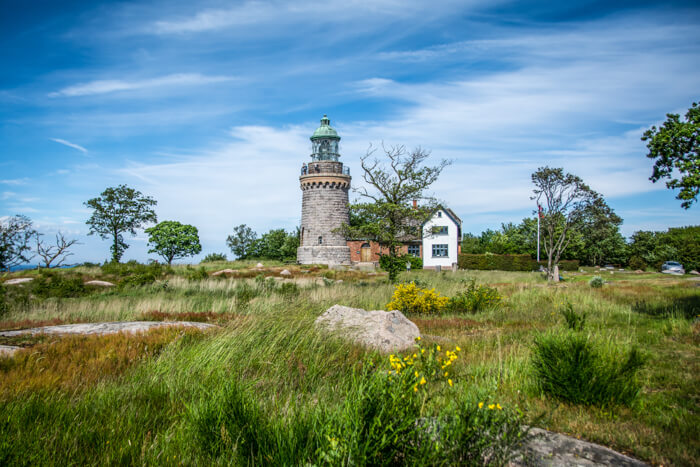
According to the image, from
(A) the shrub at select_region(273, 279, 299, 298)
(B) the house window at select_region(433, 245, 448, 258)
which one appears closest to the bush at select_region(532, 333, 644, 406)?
(A) the shrub at select_region(273, 279, 299, 298)

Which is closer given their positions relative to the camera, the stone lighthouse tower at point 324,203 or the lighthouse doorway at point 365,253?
the stone lighthouse tower at point 324,203

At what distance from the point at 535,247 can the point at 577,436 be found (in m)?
49.1

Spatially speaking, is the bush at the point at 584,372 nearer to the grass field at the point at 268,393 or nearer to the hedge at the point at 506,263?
the grass field at the point at 268,393

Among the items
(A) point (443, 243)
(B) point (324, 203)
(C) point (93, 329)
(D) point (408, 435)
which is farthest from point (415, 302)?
(A) point (443, 243)

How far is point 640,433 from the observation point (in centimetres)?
379

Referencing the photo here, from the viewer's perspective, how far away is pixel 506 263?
4312 centimetres

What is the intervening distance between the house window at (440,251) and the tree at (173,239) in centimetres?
3003

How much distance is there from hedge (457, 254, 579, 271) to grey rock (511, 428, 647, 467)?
Answer: 41.9 m

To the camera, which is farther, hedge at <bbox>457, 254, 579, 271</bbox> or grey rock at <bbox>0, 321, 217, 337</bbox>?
hedge at <bbox>457, 254, 579, 271</bbox>

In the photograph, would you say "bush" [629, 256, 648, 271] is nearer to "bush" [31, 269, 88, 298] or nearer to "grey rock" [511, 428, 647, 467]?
"bush" [31, 269, 88, 298]

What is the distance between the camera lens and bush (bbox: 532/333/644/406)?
463 centimetres

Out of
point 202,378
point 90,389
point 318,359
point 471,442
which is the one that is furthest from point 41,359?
point 471,442

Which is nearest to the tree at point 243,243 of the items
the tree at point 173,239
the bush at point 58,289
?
the tree at point 173,239

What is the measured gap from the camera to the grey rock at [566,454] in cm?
308
